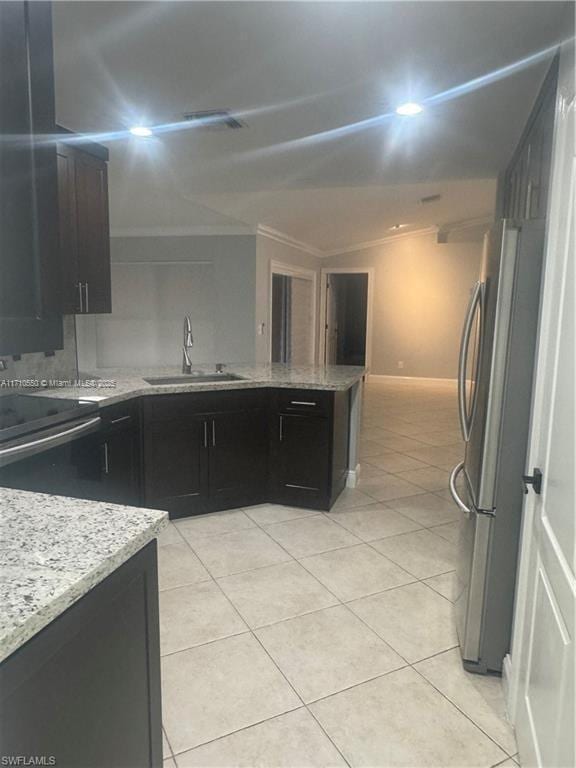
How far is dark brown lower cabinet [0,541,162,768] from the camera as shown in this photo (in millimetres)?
774

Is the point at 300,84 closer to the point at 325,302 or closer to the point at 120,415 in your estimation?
the point at 120,415

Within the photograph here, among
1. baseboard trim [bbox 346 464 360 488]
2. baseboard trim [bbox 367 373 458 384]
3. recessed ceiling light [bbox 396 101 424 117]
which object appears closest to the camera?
recessed ceiling light [bbox 396 101 424 117]

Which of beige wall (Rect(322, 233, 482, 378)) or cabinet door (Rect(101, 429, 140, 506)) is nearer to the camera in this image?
cabinet door (Rect(101, 429, 140, 506))

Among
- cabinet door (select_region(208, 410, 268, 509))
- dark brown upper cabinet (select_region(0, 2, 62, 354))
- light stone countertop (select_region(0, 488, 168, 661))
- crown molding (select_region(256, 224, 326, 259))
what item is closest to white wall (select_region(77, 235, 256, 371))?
crown molding (select_region(256, 224, 326, 259))

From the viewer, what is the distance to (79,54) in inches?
81.4

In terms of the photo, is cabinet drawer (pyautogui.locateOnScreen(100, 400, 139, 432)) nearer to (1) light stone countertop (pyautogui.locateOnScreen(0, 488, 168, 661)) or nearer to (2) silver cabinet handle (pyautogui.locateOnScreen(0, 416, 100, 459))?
(2) silver cabinet handle (pyautogui.locateOnScreen(0, 416, 100, 459))

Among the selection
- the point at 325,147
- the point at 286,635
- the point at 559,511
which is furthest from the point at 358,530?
the point at 325,147

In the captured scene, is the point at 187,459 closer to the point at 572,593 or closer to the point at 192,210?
the point at 572,593

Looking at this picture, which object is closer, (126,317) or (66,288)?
(66,288)

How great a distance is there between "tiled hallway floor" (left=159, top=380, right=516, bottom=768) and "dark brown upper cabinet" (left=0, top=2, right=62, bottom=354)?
149 cm

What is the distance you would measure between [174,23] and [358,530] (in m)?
2.79

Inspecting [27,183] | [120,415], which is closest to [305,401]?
[120,415]

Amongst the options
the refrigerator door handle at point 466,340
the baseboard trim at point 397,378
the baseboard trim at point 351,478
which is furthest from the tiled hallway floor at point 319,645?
the baseboard trim at point 397,378

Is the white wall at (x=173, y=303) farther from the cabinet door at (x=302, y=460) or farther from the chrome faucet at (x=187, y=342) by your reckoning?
the cabinet door at (x=302, y=460)
